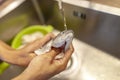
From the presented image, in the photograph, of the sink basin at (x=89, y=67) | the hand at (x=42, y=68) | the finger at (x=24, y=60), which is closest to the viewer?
the hand at (x=42, y=68)

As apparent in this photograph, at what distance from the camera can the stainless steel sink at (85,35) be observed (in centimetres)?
76

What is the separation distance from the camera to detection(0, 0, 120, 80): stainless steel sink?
2.51 feet

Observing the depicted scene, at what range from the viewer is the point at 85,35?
907 millimetres

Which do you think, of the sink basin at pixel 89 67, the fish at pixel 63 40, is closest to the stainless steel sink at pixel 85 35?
the sink basin at pixel 89 67

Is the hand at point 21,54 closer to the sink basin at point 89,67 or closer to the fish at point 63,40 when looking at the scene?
the fish at point 63,40

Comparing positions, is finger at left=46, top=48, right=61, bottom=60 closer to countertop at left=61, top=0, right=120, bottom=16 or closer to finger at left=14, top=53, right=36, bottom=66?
finger at left=14, top=53, right=36, bottom=66

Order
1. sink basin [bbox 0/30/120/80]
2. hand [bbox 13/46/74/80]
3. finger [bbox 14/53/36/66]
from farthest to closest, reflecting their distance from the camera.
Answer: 1. sink basin [bbox 0/30/120/80]
2. finger [bbox 14/53/36/66]
3. hand [bbox 13/46/74/80]

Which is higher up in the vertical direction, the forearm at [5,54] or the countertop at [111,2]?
the countertop at [111,2]

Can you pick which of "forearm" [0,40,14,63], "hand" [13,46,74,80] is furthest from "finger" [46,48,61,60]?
"forearm" [0,40,14,63]

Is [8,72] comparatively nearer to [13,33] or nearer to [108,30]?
[13,33]

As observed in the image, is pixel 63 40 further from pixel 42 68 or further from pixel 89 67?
pixel 89 67

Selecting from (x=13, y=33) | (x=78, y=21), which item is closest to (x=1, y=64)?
(x=13, y=33)

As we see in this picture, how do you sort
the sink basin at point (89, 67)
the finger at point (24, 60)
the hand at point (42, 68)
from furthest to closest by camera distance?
the sink basin at point (89, 67) < the finger at point (24, 60) < the hand at point (42, 68)

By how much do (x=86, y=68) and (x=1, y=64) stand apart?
1.25ft
